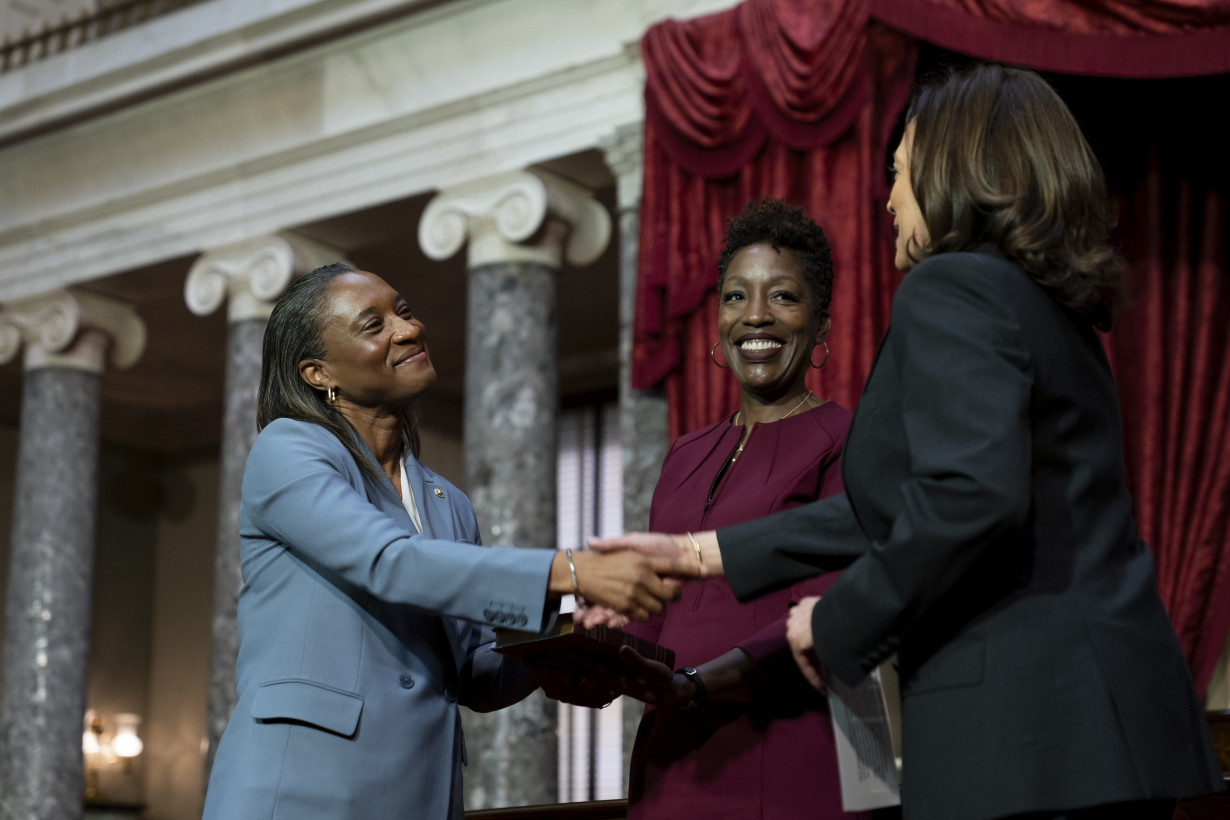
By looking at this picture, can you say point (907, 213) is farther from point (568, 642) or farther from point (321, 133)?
point (321, 133)

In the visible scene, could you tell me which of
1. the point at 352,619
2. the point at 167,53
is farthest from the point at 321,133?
the point at 352,619

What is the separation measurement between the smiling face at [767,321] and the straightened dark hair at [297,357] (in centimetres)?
84

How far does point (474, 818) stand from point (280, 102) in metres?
6.28

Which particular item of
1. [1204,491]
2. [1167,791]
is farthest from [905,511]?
[1204,491]

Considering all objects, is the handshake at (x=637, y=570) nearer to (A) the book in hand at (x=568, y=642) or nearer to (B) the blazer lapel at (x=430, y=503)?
(A) the book in hand at (x=568, y=642)

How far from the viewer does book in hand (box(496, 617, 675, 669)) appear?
7.97ft

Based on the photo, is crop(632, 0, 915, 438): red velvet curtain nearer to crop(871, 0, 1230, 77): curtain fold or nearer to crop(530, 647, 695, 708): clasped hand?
crop(871, 0, 1230, 77): curtain fold

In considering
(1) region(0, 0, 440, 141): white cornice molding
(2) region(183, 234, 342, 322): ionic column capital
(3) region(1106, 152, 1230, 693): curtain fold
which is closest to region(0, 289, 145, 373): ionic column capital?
(1) region(0, 0, 440, 141): white cornice molding

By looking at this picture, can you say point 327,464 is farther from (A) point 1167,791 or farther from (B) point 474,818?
(B) point 474,818

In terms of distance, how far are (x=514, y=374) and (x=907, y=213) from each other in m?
6.04

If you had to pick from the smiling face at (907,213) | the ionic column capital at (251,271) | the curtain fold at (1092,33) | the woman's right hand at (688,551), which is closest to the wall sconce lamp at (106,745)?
the ionic column capital at (251,271)

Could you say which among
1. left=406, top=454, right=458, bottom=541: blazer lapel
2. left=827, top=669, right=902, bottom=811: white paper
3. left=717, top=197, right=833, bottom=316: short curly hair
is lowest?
left=827, top=669, right=902, bottom=811: white paper

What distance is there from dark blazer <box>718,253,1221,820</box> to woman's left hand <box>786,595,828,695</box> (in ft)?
0.19

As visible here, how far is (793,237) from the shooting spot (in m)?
3.12
